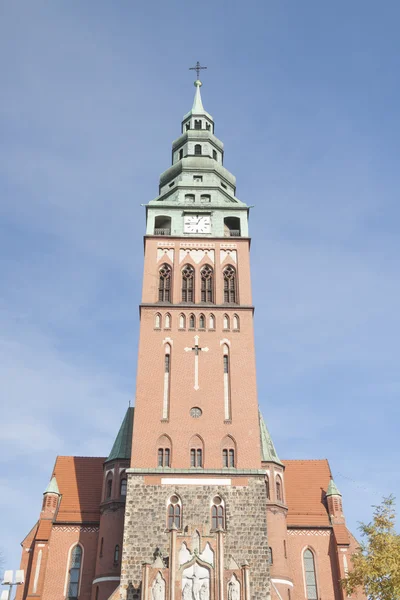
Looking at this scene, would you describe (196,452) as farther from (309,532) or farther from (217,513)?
(309,532)

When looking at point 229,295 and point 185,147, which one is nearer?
point 229,295

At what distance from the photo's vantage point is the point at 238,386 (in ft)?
118

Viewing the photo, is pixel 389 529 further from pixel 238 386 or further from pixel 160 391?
pixel 160 391

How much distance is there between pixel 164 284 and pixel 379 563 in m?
19.3

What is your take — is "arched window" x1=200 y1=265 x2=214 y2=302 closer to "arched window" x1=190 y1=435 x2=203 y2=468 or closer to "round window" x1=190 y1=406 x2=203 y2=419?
"round window" x1=190 y1=406 x2=203 y2=419

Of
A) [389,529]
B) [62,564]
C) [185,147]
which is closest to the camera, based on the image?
[389,529]

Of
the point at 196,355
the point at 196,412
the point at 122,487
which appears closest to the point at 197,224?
the point at 196,355

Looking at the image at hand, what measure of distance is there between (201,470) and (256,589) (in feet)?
20.1

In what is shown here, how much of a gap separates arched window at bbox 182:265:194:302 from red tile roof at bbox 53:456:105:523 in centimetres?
1337

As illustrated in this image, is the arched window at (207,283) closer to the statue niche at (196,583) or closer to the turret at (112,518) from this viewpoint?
the turret at (112,518)

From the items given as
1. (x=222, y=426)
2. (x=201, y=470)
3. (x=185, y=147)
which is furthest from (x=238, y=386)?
(x=185, y=147)

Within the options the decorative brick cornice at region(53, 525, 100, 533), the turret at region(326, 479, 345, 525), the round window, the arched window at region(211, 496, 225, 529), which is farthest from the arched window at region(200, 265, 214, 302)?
the decorative brick cornice at region(53, 525, 100, 533)

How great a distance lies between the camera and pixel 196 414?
35.0 metres

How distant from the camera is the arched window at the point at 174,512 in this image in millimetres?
31705
